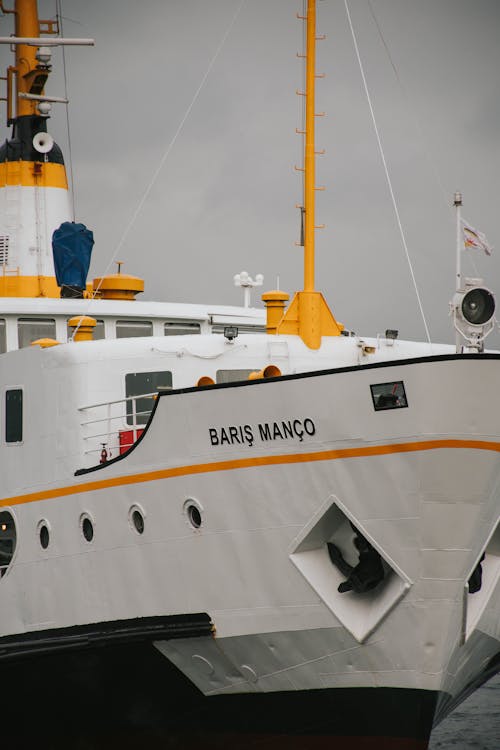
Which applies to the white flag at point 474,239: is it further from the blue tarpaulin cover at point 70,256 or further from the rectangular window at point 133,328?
the blue tarpaulin cover at point 70,256

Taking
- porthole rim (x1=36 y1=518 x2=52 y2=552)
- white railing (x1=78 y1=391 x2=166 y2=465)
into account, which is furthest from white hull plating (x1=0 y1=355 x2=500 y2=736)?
porthole rim (x1=36 y1=518 x2=52 y2=552)

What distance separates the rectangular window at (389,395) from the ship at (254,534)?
2 cm

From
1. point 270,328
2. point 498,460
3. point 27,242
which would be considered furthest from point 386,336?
point 27,242

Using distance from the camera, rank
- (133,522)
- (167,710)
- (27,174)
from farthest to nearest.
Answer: (27,174), (167,710), (133,522)

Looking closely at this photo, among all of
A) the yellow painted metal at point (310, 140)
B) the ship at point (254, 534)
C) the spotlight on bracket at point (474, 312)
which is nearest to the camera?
the ship at point (254, 534)

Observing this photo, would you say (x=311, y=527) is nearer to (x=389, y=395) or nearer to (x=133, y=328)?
(x=389, y=395)

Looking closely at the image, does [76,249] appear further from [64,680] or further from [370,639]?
[370,639]

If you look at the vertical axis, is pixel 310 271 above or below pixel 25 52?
below

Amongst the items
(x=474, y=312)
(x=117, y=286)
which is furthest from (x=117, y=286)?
(x=474, y=312)

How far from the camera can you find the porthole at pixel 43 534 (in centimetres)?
1343

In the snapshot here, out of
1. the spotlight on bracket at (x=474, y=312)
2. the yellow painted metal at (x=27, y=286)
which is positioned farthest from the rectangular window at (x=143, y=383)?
the yellow painted metal at (x=27, y=286)

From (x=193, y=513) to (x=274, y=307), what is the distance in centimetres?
385

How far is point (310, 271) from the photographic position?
46.1 feet

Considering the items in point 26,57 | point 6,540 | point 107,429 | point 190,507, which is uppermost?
point 26,57
